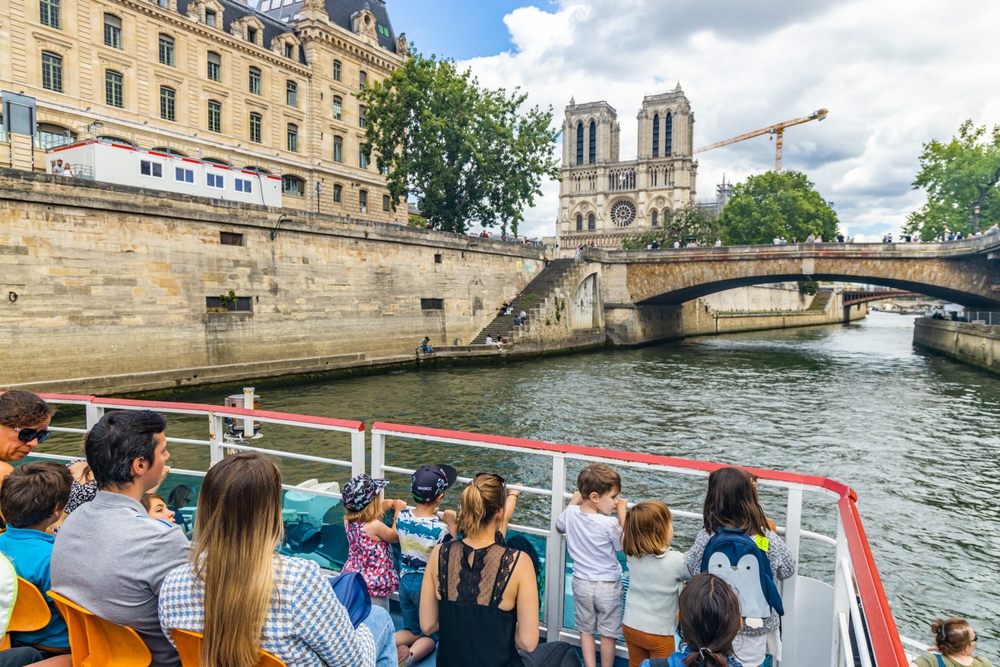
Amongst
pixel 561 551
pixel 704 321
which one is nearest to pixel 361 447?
pixel 561 551

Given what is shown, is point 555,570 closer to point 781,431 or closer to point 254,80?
point 781,431

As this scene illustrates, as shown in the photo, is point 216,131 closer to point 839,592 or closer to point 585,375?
point 585,375

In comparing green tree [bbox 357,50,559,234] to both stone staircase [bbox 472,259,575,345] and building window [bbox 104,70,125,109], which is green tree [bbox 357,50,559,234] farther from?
building window [bbox 104,70,125,109]

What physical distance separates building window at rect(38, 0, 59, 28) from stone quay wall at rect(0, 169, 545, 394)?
12023 millimetres

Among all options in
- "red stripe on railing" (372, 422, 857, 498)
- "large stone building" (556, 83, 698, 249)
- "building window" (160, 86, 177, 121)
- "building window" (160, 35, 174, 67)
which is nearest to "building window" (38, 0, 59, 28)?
"building window" (160, 35, 174, 67)

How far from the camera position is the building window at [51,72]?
23578 mm

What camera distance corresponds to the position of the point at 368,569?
3.48 m

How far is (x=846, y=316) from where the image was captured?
75438 millimetres

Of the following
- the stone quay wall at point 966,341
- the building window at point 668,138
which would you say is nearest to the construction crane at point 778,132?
the building window at point 668,138

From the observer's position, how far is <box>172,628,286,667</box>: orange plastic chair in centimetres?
181

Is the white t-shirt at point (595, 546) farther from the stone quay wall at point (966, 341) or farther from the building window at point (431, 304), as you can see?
the stone quay wall at point (966, 341)

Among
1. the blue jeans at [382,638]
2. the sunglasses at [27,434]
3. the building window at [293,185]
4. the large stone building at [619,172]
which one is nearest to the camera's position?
the blue jeans at [382,638]

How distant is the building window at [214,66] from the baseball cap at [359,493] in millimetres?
31682

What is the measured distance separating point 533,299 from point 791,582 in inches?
1075
